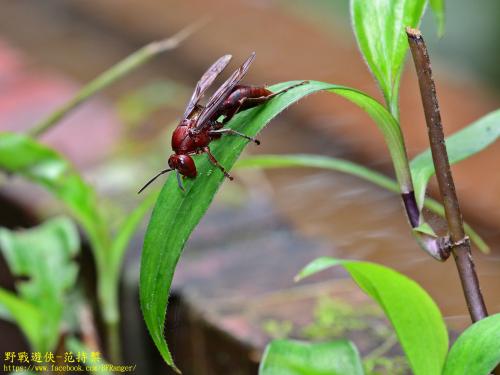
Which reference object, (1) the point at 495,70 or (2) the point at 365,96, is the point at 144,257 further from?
(1) the point at 495,70

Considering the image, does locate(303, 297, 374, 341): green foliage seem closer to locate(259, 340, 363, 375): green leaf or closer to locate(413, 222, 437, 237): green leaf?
locate(259, 340, 363, 375): green leaf

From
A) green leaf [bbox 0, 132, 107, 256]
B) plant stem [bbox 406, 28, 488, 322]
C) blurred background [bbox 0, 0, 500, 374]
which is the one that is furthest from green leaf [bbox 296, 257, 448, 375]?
green leaf [bbox 0, 132, 107, 256]

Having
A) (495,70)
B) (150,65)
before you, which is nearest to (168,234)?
(150,65)

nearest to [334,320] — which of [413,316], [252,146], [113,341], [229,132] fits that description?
[113,341]

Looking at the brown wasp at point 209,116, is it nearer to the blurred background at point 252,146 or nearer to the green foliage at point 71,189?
the green foliage at point 71,189

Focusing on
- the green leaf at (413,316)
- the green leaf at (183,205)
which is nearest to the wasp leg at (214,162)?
the green leaf at (183,205)
